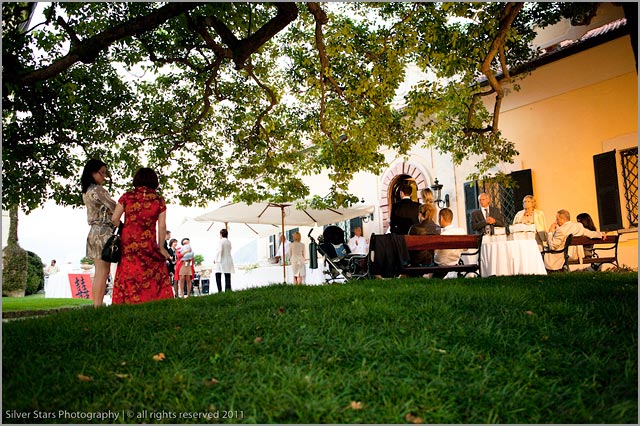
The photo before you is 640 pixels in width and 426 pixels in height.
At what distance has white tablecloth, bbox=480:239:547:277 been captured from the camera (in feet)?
29.2

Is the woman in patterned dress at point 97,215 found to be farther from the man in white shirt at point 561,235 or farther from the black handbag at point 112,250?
the man in white shirt at point 561,235

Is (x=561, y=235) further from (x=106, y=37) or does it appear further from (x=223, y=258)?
(x=223, y=258)

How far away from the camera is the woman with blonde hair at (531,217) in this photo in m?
10.5

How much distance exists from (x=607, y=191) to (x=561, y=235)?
2.27m

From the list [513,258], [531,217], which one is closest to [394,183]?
[531,217]

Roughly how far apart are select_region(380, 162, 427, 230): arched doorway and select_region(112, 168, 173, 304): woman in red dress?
37.3 ft

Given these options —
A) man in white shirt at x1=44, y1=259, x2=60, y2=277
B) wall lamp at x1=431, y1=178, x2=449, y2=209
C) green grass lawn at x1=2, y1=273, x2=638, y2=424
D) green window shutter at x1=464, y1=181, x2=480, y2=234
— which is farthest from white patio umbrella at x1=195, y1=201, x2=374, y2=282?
man in white shirt at x1=44, y1=259, x2=60, y2=277

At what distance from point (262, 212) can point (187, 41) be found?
620cm

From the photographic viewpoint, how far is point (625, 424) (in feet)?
9.48

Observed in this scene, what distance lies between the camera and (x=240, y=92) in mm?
11750

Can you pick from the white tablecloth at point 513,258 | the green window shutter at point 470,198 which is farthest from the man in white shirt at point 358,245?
the white tablecloth at point 513,258

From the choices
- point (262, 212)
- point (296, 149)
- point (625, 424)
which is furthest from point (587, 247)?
point (625, 424)

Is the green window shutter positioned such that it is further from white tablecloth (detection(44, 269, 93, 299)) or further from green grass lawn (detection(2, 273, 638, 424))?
white tablecloth (detection(44, 269, 93, 299))

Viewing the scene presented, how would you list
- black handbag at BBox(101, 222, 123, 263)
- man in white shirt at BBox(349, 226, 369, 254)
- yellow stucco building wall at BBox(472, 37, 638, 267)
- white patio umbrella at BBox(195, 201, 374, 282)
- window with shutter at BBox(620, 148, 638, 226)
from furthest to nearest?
man in white shirt at BBox(349, 226, 369, 254)
white patio umbrella at BBox(195, 201, 374, 282)
yellow stucco building wall at BBox(472, 37, 638, 267)
window with shutter at BBox(620, 148, 638, 226)
black handbag at BBox(101, 222, 123, 263)
